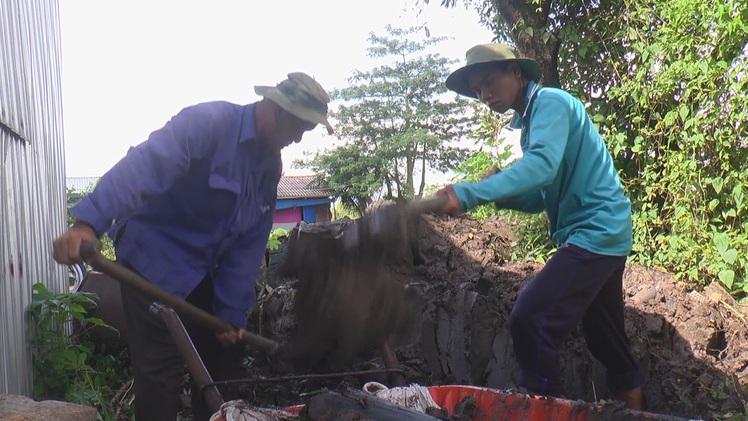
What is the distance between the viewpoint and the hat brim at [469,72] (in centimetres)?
338

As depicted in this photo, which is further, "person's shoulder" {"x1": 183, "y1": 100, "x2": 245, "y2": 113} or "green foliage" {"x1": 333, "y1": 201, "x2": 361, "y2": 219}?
"green foliage" {"x1": 333, "y1": 201, "x2": 361, "y2": 219}

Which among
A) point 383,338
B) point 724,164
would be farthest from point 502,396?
point 724,164

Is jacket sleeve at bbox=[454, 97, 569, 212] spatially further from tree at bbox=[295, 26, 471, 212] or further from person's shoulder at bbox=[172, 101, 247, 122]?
tree at bbox=[295, 26, 471, 212]

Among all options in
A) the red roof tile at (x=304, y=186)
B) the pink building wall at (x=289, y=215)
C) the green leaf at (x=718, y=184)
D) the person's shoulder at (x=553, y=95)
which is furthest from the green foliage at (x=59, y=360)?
the red roof tile at (x=304, y=186)

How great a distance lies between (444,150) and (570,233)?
52.5m

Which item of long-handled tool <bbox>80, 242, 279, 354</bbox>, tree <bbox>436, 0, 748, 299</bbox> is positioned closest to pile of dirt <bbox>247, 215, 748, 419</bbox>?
tree <bbox>436, 0, 748, 299</bbox>

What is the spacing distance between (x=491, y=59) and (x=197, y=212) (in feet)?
4.77

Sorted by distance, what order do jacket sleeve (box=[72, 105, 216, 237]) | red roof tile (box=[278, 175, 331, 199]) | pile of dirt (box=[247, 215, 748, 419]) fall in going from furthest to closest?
red roof tile (box=[278, 175, 331, 199]), pile of dirt (box=[247, 215, 748, 419]), jacket sleeve (box=[72, 105, 216, 237])

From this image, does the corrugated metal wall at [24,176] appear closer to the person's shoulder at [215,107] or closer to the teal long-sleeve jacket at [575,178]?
the person's shoulder at [215,107]

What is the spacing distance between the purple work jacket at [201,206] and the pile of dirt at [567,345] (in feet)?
2.01

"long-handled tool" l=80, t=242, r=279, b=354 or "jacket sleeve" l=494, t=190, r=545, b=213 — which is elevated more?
"jacket sleeve" l=494, t=190, r=545, b=213

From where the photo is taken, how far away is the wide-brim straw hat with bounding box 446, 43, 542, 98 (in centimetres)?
333

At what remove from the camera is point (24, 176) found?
425cm

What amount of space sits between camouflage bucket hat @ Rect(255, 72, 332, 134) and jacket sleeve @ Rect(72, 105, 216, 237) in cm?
29
